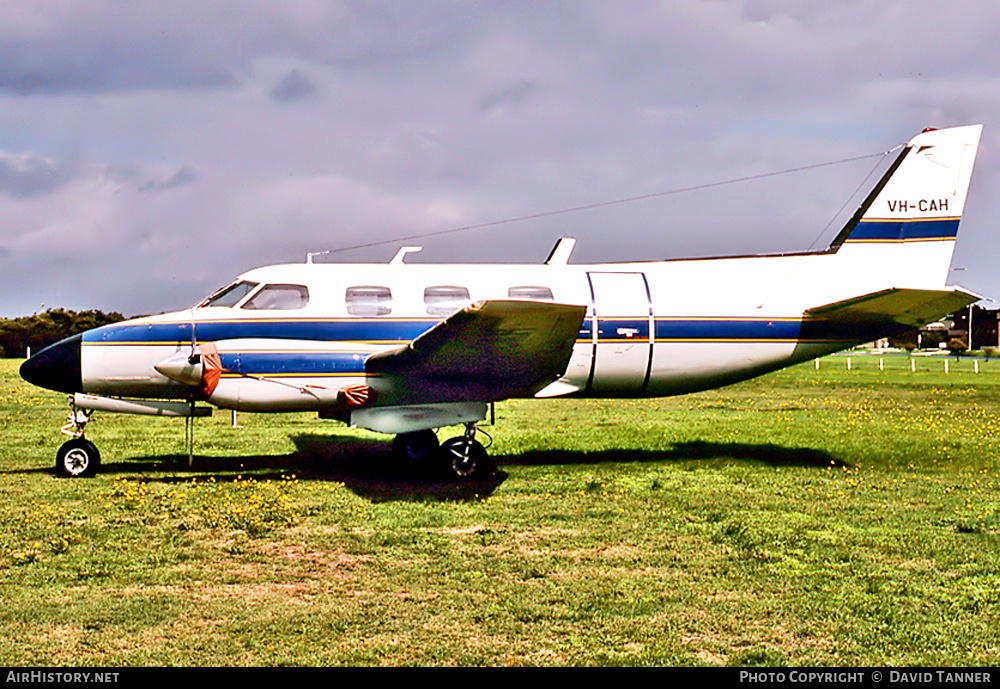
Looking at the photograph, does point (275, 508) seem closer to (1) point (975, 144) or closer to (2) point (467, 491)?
(2) point (467, 491)

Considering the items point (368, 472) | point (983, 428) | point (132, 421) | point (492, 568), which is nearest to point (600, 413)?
point (983, 428)

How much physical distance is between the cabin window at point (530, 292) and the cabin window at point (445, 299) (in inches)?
31.3

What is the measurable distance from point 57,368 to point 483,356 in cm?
666

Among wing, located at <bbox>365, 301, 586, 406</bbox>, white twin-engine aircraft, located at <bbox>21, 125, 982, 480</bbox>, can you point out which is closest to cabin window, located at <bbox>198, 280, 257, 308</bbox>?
white twin-engine aircraft, located at <bbox>21, 125, 982, 480</bbox>

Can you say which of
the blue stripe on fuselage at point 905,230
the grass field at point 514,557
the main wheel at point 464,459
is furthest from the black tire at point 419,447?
the blue stripe on fuselage at point 905,230

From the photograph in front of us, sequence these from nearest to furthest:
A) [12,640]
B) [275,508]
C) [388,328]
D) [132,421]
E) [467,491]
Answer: [12,640] → [275,508] → [467,491] → [388,328] → [132,421]

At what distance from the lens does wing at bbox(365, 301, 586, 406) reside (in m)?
11.5

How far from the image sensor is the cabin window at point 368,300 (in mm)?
13891

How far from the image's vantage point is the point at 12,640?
6234mm

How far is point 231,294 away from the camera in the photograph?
13.8 m

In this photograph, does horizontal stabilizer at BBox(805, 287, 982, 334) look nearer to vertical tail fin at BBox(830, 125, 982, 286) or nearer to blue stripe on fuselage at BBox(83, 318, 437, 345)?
vertical tail fin at BBox(830, 125, 982, 286)

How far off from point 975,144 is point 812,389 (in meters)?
20.0

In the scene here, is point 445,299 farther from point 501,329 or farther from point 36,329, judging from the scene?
point 36,329

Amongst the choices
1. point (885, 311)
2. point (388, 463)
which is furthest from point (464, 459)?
point (885, 311)
